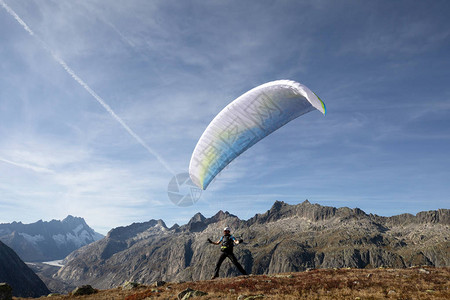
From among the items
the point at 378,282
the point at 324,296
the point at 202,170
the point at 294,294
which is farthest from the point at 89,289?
the point at 378,282

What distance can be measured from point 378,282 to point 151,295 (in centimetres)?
1353

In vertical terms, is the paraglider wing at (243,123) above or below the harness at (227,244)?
above

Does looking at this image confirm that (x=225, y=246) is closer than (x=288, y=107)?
Yes

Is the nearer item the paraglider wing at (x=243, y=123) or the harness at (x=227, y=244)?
the harness at (x=227, y=244)

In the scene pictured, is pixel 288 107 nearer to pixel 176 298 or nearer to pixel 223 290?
pixel 223 290

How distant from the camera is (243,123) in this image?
2408 cm

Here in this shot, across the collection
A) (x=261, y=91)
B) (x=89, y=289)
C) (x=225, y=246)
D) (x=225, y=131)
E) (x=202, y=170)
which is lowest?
(x=89, y=289)

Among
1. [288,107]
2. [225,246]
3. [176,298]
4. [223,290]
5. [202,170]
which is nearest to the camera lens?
[176,298]

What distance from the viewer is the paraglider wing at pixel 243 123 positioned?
2203 cm

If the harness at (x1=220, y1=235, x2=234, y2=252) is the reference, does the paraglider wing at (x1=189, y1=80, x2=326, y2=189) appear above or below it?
above

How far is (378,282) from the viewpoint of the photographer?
1631 centimetres

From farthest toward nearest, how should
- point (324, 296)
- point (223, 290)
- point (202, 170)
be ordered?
point (202, 170)
point (223, 290)
point (324, 296)

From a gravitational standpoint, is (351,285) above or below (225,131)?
below

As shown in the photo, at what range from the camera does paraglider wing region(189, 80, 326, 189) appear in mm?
22031
